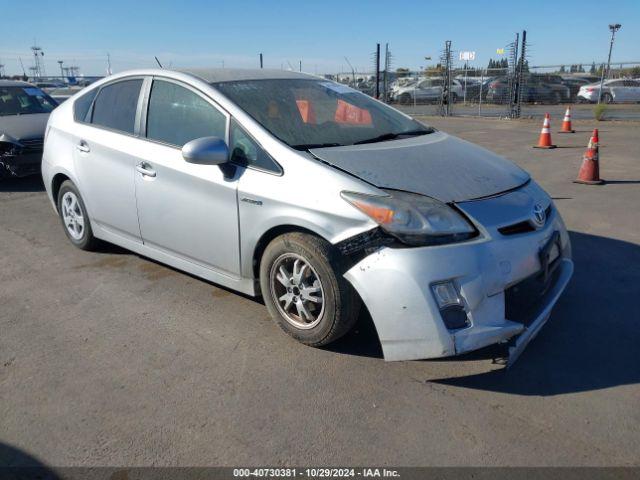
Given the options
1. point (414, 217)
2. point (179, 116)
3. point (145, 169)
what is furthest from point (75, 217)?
point (414, 217)

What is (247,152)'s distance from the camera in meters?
3.49

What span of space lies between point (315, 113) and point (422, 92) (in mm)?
26676

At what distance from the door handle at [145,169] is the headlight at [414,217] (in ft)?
5.41

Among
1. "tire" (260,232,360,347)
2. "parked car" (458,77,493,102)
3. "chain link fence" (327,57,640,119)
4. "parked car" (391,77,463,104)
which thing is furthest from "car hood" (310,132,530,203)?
"parked car" (391,77,463,104)

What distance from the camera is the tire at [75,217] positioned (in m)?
4.93

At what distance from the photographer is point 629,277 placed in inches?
172

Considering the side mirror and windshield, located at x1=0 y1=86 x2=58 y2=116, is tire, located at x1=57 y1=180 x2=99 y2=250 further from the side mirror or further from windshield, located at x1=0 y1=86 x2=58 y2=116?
windshield, located at x1=0 y1=86 x2=58 y2=116

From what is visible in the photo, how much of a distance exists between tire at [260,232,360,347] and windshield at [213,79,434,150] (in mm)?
651

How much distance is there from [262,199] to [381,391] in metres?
1.28

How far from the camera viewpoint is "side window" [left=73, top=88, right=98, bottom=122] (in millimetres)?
4887

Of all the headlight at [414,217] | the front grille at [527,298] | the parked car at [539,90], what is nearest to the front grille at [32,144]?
the headlight at [414,217]

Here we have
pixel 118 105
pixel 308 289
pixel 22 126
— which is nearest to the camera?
pixel 308 289

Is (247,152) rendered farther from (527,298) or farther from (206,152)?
(527,298)

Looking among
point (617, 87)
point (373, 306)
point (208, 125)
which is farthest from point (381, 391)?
point (617, 87)
